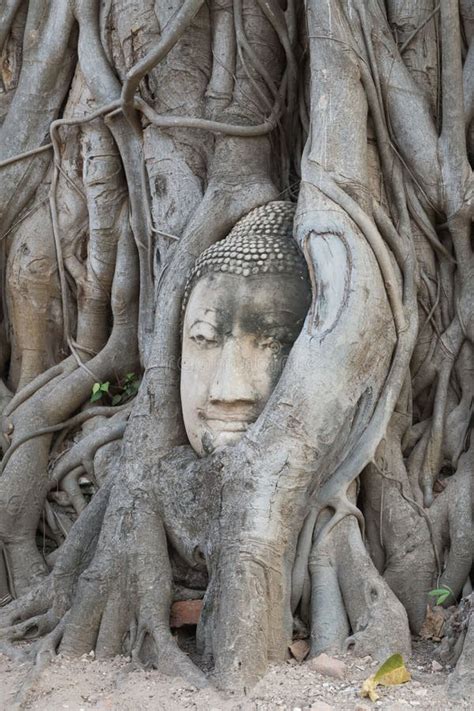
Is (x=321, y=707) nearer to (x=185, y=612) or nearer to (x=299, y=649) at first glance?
(x=299, y=649)

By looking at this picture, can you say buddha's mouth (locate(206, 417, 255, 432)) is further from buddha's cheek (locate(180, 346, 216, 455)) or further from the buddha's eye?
the buddha's eye

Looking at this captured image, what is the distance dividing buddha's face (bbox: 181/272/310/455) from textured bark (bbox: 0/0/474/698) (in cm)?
14

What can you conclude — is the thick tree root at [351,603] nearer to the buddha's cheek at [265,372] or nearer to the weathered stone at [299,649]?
the weathered stone at [299,649]

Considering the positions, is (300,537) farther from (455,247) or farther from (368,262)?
(455,247)

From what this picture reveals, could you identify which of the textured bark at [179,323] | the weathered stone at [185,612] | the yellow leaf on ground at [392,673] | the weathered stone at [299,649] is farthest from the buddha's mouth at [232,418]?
the yellow leaf on ground at [392,673]

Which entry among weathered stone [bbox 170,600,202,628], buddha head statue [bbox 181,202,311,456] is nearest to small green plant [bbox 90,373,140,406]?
buddha head statue [bbox 181,202,311,456]

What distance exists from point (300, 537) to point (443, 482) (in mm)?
688

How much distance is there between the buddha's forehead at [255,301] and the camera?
11.4ft

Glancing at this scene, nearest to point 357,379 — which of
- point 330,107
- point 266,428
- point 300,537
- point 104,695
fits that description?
point 266,428

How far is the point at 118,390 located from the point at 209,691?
1.95 metres

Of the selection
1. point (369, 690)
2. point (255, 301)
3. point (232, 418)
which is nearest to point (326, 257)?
point (255, 301)

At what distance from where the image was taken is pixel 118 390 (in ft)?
15.0

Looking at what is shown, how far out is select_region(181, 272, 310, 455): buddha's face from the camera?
11.2ft

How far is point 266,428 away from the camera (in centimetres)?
321
